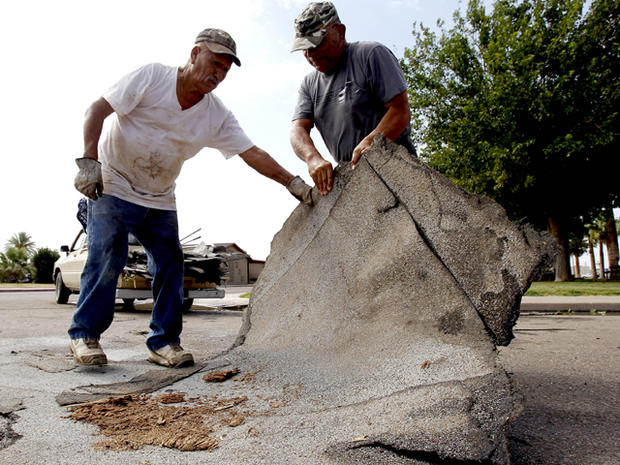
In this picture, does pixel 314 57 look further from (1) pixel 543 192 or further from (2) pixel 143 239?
(1) pixel 543 192

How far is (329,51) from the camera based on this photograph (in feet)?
9.52

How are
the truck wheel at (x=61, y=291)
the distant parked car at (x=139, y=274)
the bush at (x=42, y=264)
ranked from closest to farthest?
the distant parked car at (x=139, y=274), the truck wheel at (x=61, y=291), the bush at (x=42, y=264)

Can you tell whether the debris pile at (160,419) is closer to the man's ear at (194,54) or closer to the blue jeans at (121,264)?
the blue jeans at (121,264)

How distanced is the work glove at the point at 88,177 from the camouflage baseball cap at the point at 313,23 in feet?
4.41

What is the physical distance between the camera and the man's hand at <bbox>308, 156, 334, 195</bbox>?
279 cm

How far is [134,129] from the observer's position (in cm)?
285

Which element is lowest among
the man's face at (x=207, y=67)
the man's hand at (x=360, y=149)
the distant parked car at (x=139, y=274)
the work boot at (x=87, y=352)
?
the work boot at (x=87, y=352)

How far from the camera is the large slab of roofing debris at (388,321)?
149 centimetres

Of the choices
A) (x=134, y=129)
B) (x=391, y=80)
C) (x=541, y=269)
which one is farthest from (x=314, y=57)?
(x=541, y=269)

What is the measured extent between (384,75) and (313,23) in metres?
0.52

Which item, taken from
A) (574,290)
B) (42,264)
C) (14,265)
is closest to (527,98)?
(574,290)

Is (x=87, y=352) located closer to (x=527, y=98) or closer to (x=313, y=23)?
(x=313, y=23)

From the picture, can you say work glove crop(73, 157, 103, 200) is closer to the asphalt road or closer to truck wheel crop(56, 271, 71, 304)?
the asphalt road

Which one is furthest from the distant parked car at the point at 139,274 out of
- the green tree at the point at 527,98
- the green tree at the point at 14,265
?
the green tree at the point at 14,265
